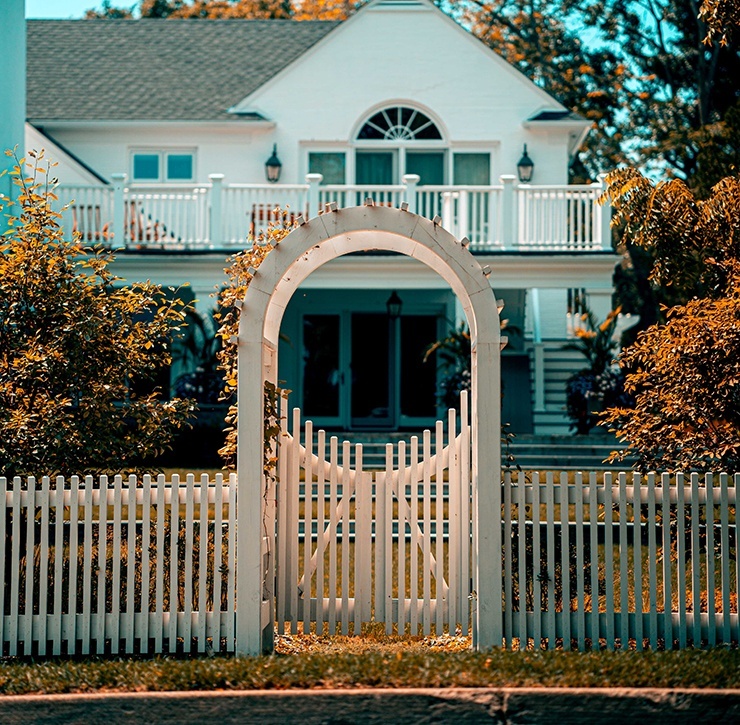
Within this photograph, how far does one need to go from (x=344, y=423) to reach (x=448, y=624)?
1388 cm

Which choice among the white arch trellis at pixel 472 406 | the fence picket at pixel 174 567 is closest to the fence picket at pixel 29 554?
the fence picket at pixel 174 567

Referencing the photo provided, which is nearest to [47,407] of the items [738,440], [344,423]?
[738,440]

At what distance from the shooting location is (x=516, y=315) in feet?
70.0

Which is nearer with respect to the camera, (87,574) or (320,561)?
(87,574)

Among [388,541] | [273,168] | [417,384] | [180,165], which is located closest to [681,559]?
[388,541]

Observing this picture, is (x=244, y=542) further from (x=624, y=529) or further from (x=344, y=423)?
(x=344, y=423)

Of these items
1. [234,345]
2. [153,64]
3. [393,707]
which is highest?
[153,64]

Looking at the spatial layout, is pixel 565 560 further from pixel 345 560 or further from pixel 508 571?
pixel 345 560

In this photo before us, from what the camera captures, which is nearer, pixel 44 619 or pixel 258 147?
pixel 44 619

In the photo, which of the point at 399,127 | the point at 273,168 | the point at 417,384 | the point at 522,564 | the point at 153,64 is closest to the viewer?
the point at 522,564

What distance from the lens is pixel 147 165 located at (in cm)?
2208

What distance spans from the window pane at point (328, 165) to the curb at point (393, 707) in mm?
16817

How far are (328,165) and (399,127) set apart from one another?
1.60m

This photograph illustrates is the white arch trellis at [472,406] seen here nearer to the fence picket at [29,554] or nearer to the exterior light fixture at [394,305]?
the fence picket at [29,554]
